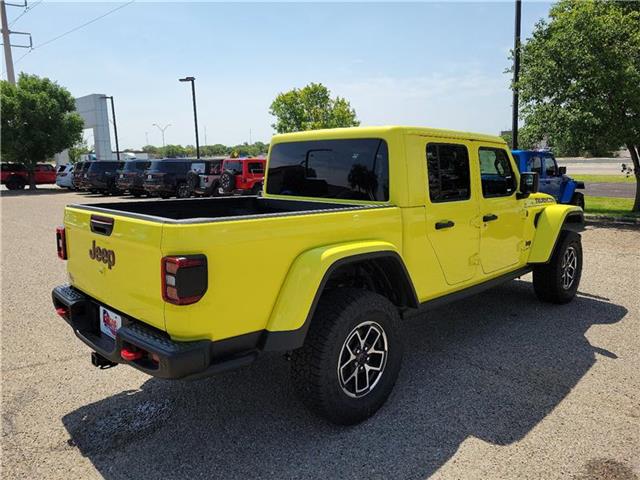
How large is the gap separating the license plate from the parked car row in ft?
46.9

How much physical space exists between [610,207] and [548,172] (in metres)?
3.77

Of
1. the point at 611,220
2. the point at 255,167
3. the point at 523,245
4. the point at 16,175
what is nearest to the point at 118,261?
the point at 523,245

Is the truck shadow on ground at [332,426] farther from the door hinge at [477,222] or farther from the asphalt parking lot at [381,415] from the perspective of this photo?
the door hinge at [477,222]

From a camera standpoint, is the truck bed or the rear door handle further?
the truck bed

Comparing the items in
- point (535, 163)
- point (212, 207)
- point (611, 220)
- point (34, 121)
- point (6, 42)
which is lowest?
point (611, 220)

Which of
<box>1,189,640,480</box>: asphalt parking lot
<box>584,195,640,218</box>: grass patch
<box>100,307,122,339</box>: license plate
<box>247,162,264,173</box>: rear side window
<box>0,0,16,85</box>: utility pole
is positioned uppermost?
<box>0,0,16,85</box>: utility pole

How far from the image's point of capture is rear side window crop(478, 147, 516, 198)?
443 cm

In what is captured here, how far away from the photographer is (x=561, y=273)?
17.8ft

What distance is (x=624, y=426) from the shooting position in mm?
3076

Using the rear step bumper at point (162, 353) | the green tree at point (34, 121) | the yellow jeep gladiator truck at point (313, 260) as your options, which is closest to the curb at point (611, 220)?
the yellow jeep gladiator truck at point (313, 260)

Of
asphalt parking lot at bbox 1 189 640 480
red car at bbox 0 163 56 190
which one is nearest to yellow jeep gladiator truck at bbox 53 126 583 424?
asphalt parking lot at bbox 1 189 640 480

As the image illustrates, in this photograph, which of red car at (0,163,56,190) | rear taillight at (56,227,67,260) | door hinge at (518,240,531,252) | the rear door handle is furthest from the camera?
red car at (0,163,56,190)

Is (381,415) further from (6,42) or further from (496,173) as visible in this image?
(6,42)

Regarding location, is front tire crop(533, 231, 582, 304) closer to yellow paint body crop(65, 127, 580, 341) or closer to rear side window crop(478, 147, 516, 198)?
rear side window crop(478, 147, 516, 198)
